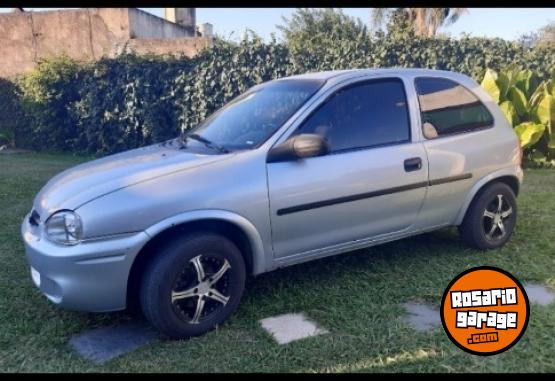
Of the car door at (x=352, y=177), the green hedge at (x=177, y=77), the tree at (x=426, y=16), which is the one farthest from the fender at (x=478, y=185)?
the tree at (x=426, y=16)

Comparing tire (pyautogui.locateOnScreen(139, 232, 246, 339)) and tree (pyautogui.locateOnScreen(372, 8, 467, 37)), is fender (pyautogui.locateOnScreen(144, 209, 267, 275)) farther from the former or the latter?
tree (pyautogui.locateOnScreen(372, 8, 467, 37))

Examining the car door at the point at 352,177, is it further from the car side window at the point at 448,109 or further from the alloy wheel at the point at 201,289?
the alloy wheel at the point at 201,289

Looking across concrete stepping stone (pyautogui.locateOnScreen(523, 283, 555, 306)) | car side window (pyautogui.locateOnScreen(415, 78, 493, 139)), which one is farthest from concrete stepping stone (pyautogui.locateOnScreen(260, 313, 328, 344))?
car side window (pyautogui.locateOnScreen(415, 78, 493, 139))

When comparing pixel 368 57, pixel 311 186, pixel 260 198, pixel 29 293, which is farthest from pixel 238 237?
pixel 368 57

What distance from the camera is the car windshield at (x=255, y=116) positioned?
3.48 m

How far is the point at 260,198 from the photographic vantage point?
317 cm

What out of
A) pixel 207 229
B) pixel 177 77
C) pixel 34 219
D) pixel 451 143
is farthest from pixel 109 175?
pixel 177 77

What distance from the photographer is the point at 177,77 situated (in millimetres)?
10180

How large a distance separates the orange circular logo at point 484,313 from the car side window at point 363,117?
1.25 meters

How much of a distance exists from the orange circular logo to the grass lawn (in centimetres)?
7

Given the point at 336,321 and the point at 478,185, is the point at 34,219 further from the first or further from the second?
the point at 478,185

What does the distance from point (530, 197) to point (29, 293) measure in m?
5.86

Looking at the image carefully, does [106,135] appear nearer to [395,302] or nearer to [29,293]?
[29,293]

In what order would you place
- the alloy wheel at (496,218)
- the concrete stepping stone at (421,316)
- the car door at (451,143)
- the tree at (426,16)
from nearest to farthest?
the concrete stepping stone at (421,316)
the car door at (451,143)
the alloy wheel at (496,218)
the tree at (426,16)
